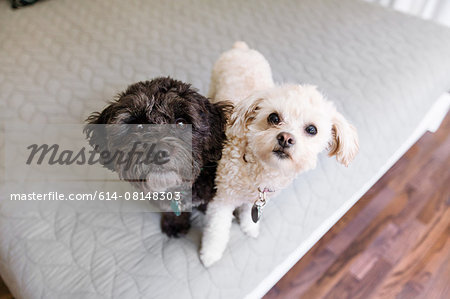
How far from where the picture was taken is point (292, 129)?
29.6 inches

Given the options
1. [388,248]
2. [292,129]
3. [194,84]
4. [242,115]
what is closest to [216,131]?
[242,115]

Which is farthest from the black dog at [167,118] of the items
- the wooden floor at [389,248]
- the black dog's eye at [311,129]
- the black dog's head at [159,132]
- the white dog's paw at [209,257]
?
the wooden floor at [389,248]

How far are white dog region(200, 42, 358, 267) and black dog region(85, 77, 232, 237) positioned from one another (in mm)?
58

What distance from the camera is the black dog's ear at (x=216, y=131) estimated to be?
0.84 meters

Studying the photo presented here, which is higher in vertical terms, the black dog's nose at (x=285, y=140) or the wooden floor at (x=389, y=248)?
the black dog's nose at (x=285, y=140)

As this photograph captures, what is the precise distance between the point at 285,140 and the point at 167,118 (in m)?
0.30

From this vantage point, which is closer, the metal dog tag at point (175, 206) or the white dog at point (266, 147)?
the white dog at point (266, 147)

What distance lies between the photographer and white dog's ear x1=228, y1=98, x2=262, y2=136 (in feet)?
2.66

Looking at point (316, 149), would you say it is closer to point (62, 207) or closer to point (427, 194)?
point (62, 207)

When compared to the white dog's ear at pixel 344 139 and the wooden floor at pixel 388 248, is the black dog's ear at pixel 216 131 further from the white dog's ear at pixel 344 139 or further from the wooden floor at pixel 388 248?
the wooden floor at pixel 388 248

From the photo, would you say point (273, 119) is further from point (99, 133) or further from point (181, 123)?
point (99, 133)

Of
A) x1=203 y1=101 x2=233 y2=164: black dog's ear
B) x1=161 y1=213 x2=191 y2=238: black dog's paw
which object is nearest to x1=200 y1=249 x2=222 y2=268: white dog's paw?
x1=161 y1=213 x2=191 y2=238: black dog's paw

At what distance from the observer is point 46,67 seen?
1.27m

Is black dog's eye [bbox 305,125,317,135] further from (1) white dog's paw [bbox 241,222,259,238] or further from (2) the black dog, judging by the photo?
(1) white dog's paw [bbox 241,222,259,238]
